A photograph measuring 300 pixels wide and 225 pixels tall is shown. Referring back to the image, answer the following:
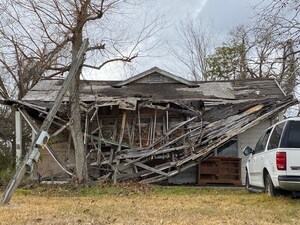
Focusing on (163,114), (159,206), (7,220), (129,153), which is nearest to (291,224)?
(159,206)

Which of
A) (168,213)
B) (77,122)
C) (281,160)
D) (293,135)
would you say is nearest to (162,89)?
(77,122)

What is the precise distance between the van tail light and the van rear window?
199mm

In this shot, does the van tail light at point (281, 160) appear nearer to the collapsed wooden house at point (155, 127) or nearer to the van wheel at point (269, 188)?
the van wheel at point (269, 188)

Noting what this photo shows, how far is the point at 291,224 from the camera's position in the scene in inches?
271

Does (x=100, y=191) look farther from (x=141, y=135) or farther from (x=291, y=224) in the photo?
(x=291, y=224)

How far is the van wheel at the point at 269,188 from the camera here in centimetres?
982

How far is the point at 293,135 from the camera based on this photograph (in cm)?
919

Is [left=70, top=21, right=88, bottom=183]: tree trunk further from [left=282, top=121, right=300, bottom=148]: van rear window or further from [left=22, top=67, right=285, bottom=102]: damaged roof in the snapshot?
[left=282, top=121, right=300, bottom=148]: van rear window

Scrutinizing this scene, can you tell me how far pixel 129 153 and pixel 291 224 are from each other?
9.79 m

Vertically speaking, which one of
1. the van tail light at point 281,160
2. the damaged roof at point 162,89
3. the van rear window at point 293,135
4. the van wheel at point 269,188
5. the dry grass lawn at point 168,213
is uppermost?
the damaged roof at point 162,89

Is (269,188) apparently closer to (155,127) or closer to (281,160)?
(281,160)

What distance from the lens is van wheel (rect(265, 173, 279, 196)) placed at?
32.2 feet

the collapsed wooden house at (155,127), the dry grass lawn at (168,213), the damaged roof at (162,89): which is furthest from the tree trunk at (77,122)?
the dry grass lawn at (168,213)

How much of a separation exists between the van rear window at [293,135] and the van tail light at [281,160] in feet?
0.65
